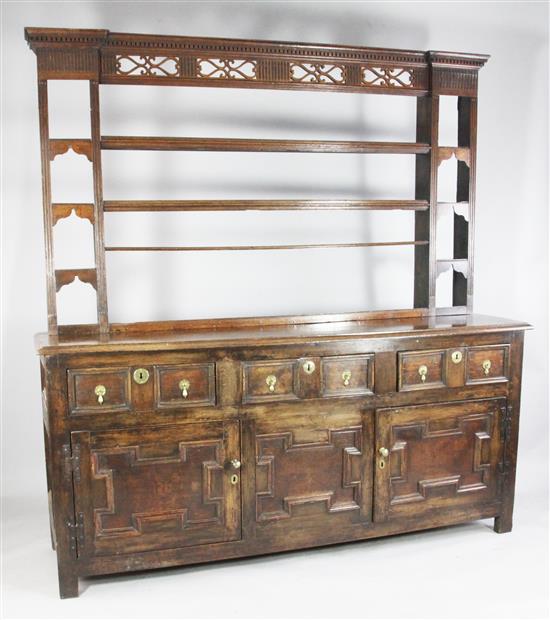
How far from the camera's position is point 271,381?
3.01 metres

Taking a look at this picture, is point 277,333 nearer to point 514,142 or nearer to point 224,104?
point 224,104

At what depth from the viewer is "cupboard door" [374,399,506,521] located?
3203 millimetres

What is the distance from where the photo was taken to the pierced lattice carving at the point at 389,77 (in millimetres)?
3488

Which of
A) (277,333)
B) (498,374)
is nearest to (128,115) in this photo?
(277,333)

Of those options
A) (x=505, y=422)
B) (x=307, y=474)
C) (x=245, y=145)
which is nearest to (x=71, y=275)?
(x=245, y=145)

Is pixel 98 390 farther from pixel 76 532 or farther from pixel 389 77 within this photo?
pixel 389 77

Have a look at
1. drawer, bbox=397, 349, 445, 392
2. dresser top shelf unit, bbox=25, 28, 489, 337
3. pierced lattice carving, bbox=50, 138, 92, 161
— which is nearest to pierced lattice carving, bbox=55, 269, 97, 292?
dresser top shelf unit, bbox=25, 28, 489, 337

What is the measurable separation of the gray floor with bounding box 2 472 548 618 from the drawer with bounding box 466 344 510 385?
2.58 feet

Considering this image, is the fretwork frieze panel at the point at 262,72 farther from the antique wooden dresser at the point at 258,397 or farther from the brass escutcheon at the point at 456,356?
the brass escutcheon at the point at 456,356

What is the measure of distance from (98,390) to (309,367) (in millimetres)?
893

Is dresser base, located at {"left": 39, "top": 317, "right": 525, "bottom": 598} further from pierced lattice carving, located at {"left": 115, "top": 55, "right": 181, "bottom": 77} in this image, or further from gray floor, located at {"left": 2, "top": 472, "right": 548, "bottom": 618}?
pierced lattice carving, located at {"left": 115, "top": 55, "right": 181, "bottom": 77}

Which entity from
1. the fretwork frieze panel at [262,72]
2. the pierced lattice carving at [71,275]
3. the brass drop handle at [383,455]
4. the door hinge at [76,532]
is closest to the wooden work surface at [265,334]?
the pierced lattice carving at [71,275]

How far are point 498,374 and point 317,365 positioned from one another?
3.05 ft

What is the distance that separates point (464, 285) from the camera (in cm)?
371
